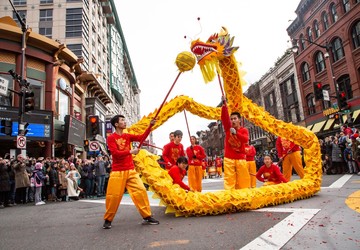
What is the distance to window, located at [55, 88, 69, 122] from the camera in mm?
20422

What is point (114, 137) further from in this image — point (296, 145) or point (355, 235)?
point (296, 145)

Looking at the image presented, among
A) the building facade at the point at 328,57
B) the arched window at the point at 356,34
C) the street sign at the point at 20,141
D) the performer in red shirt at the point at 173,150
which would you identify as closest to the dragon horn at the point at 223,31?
the performer in red shirt at the point at 173,150

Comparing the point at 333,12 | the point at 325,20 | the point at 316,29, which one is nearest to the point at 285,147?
the point at 333,12

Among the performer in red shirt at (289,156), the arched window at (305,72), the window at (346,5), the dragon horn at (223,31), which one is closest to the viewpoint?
the dragon horn at (223,31)

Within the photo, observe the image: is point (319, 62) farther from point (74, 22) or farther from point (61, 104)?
point (74, 22)

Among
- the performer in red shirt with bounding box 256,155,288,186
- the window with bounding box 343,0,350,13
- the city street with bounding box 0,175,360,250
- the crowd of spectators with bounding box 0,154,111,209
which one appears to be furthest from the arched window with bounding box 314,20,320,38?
the city street with bounding box 0,175,360,250

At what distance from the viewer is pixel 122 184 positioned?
4672mm

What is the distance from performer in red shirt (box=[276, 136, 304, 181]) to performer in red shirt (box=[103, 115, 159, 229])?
4.45m

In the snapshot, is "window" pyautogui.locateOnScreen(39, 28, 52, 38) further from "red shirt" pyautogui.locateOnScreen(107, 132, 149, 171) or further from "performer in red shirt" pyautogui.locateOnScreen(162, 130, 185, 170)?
"red shirt" pyautogui.locateOnScreen(107, 132, 149, 171)

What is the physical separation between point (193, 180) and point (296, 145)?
9.36 feet

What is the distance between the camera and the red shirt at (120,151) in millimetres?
4754

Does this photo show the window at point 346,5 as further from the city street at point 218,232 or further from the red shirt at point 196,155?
the city street at point 218,232

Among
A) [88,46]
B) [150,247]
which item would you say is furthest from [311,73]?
[150,247]

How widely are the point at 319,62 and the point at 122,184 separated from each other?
85.2ft
